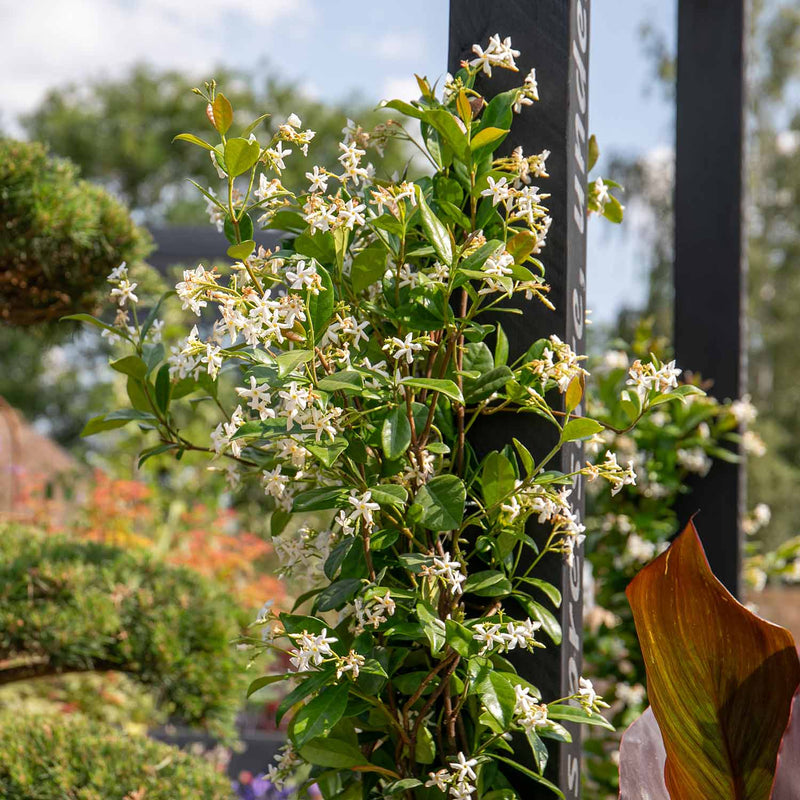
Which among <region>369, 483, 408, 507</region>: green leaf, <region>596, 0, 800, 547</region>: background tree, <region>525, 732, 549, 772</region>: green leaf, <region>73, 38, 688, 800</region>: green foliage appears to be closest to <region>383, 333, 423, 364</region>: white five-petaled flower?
<region>73, 38, 688, 800</region>: green foliage

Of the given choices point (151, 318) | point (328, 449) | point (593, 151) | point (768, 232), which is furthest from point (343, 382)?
point (768, 232)

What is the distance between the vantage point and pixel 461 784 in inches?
32.9

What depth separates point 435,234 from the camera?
0.83 m

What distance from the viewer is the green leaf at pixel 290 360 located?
72 centimetres

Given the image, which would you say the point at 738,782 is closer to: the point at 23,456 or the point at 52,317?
the point at 52,317

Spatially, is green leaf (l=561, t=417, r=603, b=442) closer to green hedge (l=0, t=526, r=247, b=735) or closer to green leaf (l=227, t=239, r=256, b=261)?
green leaf (l=227, t=239, r=256, b=261)

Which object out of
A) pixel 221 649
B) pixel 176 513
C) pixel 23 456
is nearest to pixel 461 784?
pixel 221 649

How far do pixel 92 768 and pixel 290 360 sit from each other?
1.13 meters

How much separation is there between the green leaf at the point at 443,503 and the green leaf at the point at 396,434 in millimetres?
63

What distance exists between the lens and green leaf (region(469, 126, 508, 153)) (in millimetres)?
854

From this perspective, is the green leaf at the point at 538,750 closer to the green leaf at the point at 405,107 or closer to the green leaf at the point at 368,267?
the green leaf at the point at 368,267

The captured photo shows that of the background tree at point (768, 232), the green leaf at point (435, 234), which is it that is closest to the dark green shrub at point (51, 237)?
the green leaf at point (435, 234)

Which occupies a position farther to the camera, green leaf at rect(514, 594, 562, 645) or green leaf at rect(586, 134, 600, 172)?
green leaf at rect(586, 134, 600, 172)

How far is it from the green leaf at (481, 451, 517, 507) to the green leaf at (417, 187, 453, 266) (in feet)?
0.69
